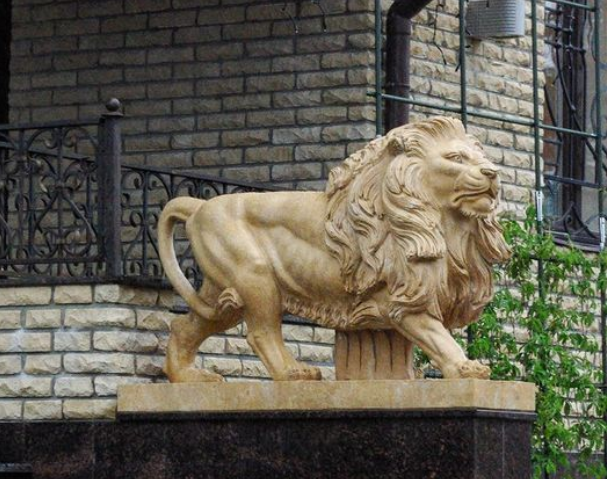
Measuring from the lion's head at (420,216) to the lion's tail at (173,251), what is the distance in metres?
1.01

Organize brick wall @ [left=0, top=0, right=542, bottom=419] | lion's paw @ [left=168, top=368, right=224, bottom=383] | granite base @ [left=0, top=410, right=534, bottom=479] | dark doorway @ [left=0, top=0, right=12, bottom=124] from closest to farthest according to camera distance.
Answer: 1. granite base @ [left=0, top=410, right=534, bottom=479]
2. lion's paw @ [left=168, top=368, right=224, bottom=383]
3. brick wall @ [left=0, top=0, right=542, bottom=419]
4. dark doorway @ [left=0, top=0, right=12, bottom=124]

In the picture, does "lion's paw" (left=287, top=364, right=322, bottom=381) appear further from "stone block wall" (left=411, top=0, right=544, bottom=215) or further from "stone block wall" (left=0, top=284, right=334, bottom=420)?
"stone block wall" (left=411, top=0, right=544, bottom=215)

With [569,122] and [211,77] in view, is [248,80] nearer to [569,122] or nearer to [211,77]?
[211,77]

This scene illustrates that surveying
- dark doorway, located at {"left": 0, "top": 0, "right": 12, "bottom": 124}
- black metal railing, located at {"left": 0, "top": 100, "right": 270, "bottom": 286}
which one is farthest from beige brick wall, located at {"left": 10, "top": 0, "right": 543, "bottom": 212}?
black metal railing, located at {"left": 0, "top": 100, "right": 270, "bottom": 286}

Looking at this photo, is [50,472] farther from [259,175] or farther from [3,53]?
[3,53]

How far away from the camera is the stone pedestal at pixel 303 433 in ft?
37.7

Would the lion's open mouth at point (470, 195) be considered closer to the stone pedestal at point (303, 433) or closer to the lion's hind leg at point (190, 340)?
the stone pedestal at point (303, 433)

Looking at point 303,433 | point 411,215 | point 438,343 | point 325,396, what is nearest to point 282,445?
point 303,433

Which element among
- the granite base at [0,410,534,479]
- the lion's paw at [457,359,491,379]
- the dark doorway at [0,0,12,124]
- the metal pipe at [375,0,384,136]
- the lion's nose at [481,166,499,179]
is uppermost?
the dark doorway at [0,0,12,124]

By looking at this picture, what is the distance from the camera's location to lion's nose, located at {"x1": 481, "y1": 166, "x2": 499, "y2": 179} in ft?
38.8

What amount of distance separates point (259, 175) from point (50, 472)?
10.9ft

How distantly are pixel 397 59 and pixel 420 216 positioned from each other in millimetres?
3465

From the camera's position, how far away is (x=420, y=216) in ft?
38.6

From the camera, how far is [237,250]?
12.3 metres
